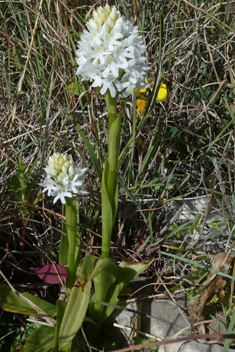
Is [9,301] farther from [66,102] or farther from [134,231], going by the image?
[66,102]

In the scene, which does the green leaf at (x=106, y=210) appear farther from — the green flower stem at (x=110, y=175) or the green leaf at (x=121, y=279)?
the green leaf at (x=121, y=279)

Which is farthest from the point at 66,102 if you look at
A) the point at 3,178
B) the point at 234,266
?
the point at 234,266

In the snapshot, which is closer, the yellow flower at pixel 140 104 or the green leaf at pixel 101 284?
the green leaf at pixel 101 284

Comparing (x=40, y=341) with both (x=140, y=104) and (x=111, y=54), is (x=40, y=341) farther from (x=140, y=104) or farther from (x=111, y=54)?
(x=140, y=104)

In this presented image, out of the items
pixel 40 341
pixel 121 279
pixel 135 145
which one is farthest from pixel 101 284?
pixel 135 145

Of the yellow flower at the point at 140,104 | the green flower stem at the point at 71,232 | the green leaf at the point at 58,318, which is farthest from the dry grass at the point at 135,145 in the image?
the green leaf at the point at 58,318

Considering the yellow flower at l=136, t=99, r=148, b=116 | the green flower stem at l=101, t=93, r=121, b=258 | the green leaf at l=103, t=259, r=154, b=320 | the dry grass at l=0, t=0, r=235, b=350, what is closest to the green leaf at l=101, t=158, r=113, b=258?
the green flower stem at l=101, t=93, r=121, b=258
